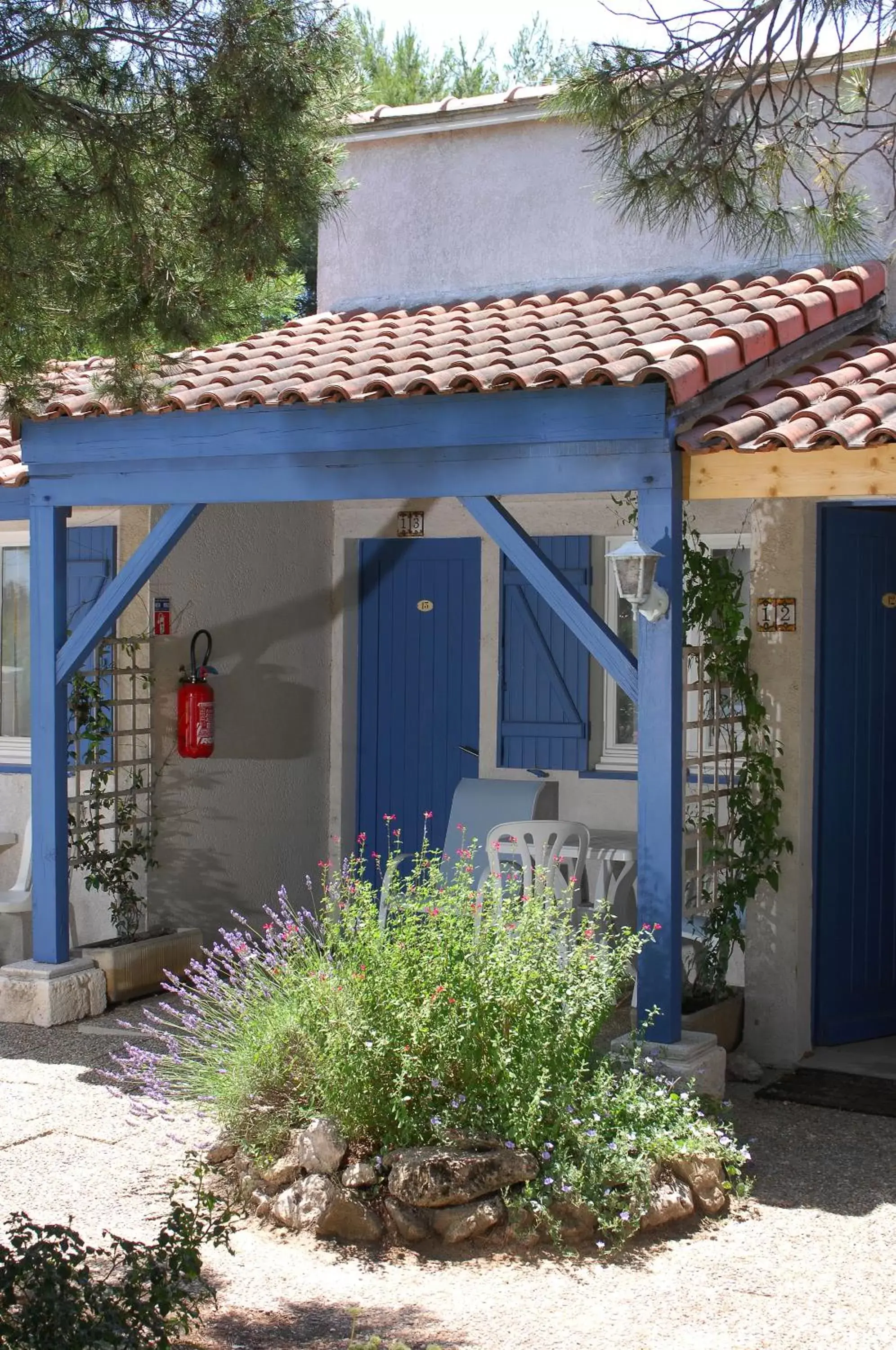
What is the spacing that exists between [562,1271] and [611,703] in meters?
4.46

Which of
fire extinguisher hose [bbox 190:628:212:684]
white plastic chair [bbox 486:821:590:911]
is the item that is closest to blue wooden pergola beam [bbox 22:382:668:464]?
fire extinguisher hose [bbox 190:628:212:684]

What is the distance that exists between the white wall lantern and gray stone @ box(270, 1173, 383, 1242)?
245 cm

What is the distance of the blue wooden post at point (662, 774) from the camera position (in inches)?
245

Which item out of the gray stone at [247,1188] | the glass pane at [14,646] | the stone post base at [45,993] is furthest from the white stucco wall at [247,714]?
the gray stone at [247,1188]

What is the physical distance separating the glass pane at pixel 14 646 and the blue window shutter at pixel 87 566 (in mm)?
477

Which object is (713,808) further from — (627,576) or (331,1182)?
(331,1182)

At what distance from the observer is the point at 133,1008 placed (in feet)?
26.4

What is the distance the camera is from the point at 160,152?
4.82 meters

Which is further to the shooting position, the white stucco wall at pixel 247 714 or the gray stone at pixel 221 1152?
the white stucco wall at pixel 247 714

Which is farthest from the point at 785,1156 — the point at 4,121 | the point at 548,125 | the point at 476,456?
the point at 548,125

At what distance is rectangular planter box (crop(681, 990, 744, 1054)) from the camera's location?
22.3ft

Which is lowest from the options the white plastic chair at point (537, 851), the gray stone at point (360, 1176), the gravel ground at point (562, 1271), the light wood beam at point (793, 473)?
the gravel ground at point (562, 1271)

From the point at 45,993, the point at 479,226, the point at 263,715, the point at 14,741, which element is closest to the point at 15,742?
the point at 14,741

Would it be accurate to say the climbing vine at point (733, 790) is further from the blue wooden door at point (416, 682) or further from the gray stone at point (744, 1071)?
the blue wooden door at point (416, 682)
